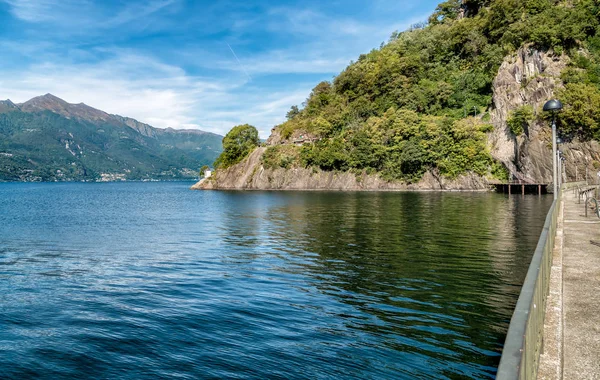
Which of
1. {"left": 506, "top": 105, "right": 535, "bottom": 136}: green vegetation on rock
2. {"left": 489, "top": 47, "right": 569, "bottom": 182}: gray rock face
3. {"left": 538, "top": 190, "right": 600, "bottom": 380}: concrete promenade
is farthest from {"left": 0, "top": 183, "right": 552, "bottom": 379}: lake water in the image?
{"left": 506, "top": 105, "right": 535, "bottom": 136}: green vegetation on rock

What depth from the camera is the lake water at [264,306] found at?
1087cm

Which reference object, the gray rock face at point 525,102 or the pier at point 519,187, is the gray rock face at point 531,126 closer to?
the gray rock face at point 525,102

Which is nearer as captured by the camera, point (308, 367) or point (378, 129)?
point (308, 367)

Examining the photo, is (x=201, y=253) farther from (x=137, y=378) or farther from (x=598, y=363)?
(x=598, y=363)

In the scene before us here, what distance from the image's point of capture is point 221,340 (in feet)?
40.8

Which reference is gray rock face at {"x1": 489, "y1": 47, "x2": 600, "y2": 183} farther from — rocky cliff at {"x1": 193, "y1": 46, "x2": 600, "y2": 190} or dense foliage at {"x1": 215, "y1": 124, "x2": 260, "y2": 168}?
dense foliage at {"x1": 215, "y1": 124, "x2": 260, "y2": 168}

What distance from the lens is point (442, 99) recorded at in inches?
4921

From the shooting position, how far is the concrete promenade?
6672 mm

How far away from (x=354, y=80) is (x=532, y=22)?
60572 millimetres

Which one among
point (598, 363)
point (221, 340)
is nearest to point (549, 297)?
point (598, 363)

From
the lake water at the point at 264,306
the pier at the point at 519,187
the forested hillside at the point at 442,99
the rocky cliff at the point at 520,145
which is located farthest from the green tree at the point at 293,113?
the lake water at the point at 264,306

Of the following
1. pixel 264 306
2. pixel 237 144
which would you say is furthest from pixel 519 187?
pixel 237 144

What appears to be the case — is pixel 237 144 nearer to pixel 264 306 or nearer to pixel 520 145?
pixel 520 145

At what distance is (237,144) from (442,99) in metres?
76.3
